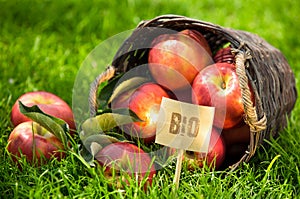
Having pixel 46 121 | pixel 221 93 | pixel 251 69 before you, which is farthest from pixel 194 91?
pixel 46 121

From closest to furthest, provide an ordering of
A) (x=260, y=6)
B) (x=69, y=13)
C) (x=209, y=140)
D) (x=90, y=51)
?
(x=209, y=140) → (x=90, y=51) → (x=69, y=13) → (x=260, y=6)

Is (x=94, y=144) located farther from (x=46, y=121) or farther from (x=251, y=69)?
(x=251, y=69)

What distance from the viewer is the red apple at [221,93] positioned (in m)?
1.83

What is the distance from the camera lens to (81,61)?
9.26ft

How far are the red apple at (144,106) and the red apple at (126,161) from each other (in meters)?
0.16

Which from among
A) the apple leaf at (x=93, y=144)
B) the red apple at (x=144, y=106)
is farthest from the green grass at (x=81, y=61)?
the red apple at (x=144, y=106)

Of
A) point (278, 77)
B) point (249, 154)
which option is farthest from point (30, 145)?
point (278, 77)

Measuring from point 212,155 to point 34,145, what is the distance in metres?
0.60

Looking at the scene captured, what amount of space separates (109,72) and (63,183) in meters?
0.55

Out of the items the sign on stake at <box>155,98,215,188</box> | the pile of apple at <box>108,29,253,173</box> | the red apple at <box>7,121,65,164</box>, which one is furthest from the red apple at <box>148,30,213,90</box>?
the red apple at <box>7,121,65,164</box>

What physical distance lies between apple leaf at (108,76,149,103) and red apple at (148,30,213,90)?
76 millimetres

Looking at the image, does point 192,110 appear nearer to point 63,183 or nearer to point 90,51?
point 63,183

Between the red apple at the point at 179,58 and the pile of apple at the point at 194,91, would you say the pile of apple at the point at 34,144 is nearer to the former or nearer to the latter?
the pile of apple at the point at 194,91

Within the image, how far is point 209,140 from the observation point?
1.75 m
